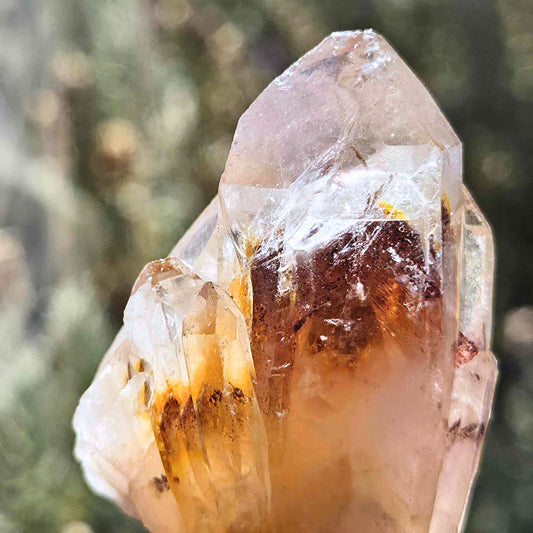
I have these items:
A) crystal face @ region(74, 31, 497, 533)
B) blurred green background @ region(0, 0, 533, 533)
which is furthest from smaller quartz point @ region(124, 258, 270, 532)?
blurred green background @ region(0, 0, 533, 533)

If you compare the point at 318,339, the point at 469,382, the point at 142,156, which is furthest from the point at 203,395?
the point at 142,156

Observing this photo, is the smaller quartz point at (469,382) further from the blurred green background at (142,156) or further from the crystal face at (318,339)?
the blurred green background at (142,156)

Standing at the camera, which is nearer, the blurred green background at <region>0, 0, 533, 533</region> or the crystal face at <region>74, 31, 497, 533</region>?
the crystal face at <region>74, 31, 497, 533</region>

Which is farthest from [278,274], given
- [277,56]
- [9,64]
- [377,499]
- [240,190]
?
[9,64]

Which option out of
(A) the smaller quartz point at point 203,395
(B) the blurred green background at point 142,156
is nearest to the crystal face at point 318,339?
(A) the smaller quartz point at point 203,395

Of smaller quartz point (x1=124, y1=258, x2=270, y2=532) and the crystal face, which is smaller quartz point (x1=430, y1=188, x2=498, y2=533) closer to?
the crystal face

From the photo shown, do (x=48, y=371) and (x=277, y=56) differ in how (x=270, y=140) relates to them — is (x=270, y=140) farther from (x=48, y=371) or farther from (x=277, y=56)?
(x=48, y=371)
